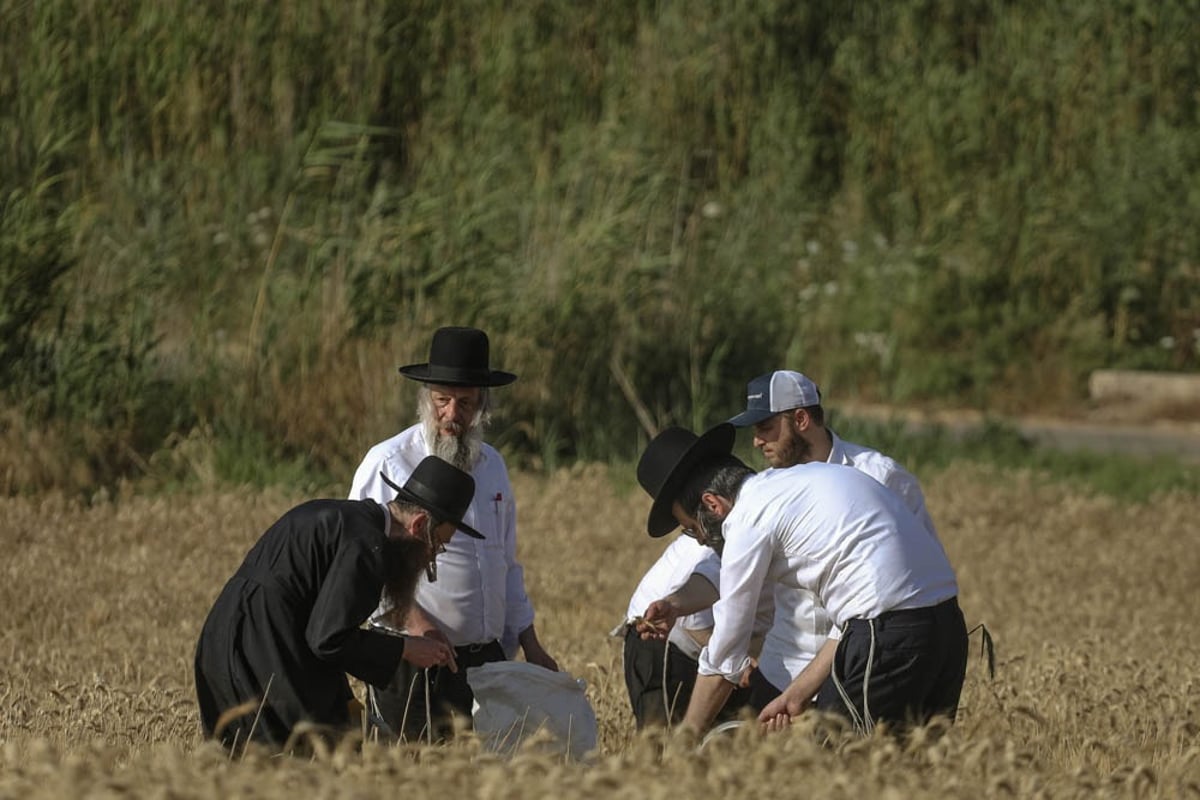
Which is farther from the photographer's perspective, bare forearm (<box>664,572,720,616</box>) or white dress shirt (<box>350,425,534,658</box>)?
white dress shirt (<box>350,425,534,658</box>)

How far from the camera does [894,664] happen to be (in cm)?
633

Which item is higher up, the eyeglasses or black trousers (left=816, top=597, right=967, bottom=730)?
the eyeglasses

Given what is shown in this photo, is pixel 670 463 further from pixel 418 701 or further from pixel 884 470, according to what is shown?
pixel 418 701

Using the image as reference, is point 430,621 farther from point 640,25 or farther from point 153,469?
point 640,25

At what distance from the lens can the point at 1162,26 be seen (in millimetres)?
24531

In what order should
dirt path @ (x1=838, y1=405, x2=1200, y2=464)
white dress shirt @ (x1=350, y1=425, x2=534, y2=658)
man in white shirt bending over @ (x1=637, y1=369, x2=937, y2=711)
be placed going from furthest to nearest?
dirt path @ (x1=838, y1=405, x2=1200, y2=464) → white dress shirt @ (x1=350, y1=425, x2=534, y2=658) → man in white shirt bending over @ (x1=637, y1=369, x2=937, y2=711)

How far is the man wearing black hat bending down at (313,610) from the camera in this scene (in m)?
6.10

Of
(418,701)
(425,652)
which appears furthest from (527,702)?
(418,701)

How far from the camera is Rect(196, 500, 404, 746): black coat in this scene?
6.09 metres

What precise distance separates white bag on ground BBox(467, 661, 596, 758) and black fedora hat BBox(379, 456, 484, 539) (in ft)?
1.91

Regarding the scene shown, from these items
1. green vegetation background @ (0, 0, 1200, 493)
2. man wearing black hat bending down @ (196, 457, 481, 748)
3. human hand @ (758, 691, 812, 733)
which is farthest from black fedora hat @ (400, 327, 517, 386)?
green vegetation background @ (0, 0, 1200, 493)

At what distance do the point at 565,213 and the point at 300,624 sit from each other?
35.1 ft

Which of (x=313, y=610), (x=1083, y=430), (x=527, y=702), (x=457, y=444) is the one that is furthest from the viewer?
(x=1083, y=430)

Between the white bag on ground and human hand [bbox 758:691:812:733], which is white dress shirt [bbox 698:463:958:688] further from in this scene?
the white bag on ground
